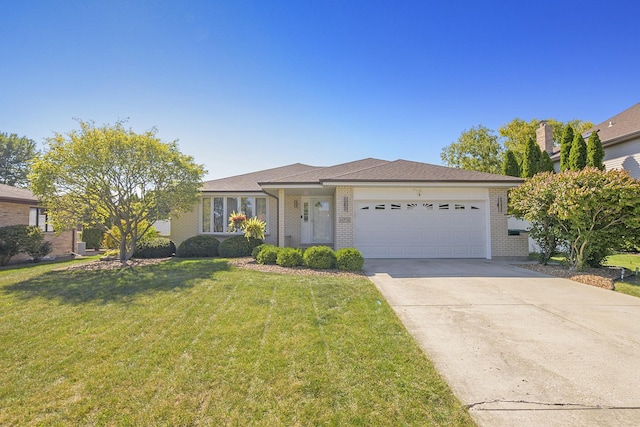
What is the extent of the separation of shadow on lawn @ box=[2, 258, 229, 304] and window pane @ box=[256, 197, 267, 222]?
4.94 m

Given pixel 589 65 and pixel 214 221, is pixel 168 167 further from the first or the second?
pixel 589 65

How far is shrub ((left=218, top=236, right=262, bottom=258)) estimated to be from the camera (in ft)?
39.1

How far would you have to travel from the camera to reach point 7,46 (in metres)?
8.67

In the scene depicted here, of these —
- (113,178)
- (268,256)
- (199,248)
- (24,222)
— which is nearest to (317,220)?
(268,256)

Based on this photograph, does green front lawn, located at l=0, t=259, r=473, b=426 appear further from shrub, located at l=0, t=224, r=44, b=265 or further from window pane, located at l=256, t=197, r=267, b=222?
window pane, located at l=256, t=197, r=267, b=222

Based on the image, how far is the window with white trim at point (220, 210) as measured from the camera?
46.2 feet

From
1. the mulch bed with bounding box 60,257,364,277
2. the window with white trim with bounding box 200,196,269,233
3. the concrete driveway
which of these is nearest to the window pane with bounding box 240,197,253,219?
the window with white trim with bounding box 200,196,269,233

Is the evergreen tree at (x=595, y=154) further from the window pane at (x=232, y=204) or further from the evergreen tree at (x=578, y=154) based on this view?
the window pane at (x=232, y=204)

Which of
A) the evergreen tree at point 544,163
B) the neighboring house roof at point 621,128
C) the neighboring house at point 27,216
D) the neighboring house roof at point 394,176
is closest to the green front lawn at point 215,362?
the neighboring house roof at point 394,176

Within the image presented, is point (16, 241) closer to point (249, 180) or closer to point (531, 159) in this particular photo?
point (249, 180)

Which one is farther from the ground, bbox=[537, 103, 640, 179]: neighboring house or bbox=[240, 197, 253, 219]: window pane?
bbox=[537, 103, 640, 179]: neighboring house

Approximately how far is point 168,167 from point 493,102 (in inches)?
583

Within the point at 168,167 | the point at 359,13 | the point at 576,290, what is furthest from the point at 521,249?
the point at 168,167

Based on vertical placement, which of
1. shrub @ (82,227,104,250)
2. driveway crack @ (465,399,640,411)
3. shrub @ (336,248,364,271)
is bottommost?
driveway crack @ (465,399,640,411)
